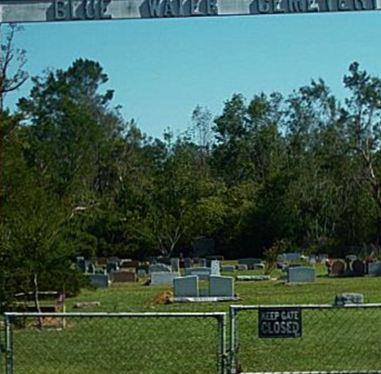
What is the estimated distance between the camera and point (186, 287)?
28484mm

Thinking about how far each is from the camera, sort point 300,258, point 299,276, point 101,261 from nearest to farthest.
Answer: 1. point 299,276
2. point 300,258
3. point 101,261

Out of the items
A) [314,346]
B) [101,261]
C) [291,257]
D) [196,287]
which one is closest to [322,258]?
[291,257]

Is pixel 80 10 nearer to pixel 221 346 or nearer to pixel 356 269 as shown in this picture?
pixel 221 346

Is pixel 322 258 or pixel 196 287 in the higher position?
pixel 322 258

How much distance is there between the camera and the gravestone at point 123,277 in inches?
1643

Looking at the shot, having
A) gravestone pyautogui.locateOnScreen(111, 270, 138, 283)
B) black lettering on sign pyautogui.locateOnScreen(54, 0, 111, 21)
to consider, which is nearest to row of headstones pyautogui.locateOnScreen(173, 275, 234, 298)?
gravestone pyautogui.locateOnScreen(111, 270, 138, 283)

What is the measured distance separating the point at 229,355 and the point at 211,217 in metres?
54.4

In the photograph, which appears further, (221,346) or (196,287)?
(196,287)

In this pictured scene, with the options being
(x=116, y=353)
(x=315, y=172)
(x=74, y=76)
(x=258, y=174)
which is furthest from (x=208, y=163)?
(x=116, y=353)

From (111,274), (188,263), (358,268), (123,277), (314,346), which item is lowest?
(314,346)

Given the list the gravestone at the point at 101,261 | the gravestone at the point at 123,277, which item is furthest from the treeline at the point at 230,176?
the gravestone at the point at 123,277

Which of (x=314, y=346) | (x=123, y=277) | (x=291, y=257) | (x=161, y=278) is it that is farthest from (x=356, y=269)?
(x=314, y=346)

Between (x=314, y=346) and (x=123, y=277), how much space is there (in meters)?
27.7

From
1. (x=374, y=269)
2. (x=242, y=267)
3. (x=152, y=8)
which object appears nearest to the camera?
(x=152, y=8)
